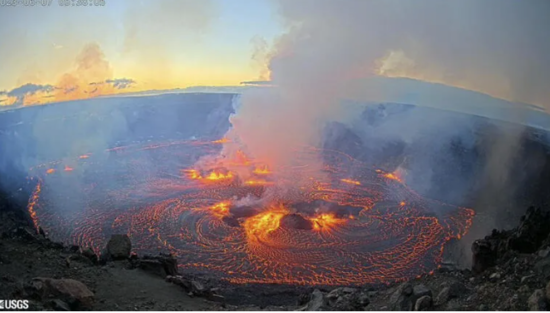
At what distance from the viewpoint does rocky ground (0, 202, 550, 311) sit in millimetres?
11758

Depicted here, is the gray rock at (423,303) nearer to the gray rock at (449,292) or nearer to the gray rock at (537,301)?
the gray rock at (449,292)

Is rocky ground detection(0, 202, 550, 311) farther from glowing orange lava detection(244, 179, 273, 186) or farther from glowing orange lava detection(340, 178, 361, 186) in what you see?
glowing orange lava detection(340, 178, 361, 186)

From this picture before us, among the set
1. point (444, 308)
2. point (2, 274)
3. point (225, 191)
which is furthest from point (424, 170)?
point (2, 274)

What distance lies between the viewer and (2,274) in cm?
1370

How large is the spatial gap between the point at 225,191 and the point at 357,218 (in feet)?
39.6

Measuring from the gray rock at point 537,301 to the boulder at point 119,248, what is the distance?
14.9 m

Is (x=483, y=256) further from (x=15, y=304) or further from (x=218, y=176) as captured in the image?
(x=218, y=176)

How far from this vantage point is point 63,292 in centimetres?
1183

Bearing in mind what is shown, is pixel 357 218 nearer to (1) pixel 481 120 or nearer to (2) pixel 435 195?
(2) pixel 435 195

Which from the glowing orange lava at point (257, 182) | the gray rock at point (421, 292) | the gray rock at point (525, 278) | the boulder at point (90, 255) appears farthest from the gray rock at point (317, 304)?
the glowing orange lava at point (257, 182)

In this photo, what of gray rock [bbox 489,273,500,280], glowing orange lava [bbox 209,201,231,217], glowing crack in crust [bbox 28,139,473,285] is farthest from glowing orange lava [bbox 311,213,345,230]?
gray rock [bbox 489,273,500,280]

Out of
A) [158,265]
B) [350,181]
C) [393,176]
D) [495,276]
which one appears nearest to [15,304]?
[158,265]

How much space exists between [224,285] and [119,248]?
18.2 feet

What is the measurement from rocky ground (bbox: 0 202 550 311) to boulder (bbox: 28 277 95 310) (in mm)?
25
